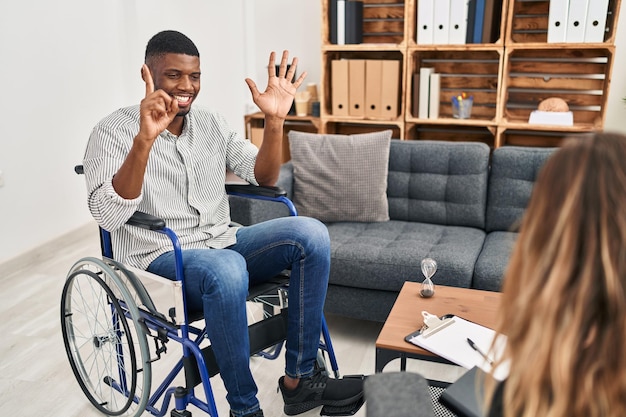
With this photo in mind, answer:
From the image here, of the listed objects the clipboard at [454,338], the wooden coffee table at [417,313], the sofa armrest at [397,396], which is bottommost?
the wooden coffee table at [417,313]

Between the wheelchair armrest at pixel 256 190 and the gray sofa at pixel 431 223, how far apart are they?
40cm

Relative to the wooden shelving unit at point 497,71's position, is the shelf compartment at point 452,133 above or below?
below

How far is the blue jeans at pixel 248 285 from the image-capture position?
5.05 feet

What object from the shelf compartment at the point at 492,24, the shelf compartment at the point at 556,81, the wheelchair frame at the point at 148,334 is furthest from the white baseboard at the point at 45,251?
the shelf compartment at the point at 556,81

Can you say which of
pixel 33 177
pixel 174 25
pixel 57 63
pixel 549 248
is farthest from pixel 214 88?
pixel 549 248

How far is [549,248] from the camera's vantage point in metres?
0.64

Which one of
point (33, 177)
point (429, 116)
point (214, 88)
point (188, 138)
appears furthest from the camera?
point (214, 88)

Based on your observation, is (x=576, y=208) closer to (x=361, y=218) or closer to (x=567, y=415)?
(x=567, y=415)

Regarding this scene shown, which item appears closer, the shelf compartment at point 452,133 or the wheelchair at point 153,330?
the wheelchair at point 153,330

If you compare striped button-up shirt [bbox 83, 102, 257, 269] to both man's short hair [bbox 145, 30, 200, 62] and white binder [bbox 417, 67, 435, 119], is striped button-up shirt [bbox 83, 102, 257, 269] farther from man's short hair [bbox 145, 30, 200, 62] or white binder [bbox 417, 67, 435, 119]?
white binder [bbox 417, 67, 435, 119]

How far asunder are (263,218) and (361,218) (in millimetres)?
458

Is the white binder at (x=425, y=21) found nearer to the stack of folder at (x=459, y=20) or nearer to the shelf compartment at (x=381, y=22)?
the stack of folder at (x=459, y=20)

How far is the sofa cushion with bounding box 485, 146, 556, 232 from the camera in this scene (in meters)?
2.49

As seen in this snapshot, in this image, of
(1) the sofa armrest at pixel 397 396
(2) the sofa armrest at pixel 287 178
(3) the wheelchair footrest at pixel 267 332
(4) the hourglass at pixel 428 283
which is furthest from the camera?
(2) the sofa armrest at pixel 287 178
